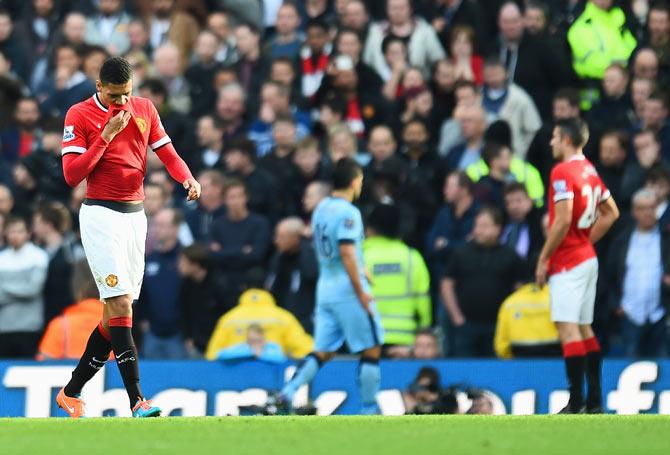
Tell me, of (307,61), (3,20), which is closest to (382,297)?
(307,61)

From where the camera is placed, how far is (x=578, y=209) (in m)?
12.5

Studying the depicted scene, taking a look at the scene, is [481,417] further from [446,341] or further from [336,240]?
[446,341]

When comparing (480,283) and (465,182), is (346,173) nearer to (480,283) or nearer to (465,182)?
(480,283)

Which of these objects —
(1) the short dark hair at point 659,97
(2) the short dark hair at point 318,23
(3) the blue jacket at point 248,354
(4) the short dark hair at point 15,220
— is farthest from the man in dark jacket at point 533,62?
(4) the short dark hair at point 15,220

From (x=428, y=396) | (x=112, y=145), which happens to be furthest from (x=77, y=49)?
(x=112, y=145)

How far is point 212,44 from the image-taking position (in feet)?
60.2

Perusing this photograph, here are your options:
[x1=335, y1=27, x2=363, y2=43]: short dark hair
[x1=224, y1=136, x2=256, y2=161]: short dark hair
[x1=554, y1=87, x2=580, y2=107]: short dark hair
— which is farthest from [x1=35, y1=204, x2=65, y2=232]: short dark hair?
[x1=554, y1=87, x2=580, y2=107]: short dark hair

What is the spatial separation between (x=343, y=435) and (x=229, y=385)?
15.9 ft

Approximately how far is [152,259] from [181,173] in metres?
5.39

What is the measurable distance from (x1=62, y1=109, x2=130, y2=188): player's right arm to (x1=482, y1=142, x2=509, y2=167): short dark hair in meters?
6.20

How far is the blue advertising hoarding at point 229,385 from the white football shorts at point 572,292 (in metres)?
1.55

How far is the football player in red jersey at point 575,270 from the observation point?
12430 millimetres

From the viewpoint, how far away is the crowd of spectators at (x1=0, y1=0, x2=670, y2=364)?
1488 centimetres

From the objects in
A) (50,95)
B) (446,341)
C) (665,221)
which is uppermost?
(50,95)
